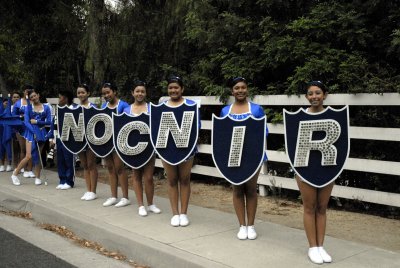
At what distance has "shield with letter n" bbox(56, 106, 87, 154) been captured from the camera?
7.32m

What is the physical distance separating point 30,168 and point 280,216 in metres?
5.98

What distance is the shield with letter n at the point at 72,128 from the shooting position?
288 inches

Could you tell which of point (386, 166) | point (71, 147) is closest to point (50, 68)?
point (71, 147)

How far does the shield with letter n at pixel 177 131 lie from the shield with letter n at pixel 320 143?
1.53 m

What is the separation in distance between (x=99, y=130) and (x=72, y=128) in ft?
2.56

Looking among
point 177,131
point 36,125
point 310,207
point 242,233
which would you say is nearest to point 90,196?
point 36,125

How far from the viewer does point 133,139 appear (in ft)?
20.5

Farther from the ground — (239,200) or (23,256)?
(239,200)

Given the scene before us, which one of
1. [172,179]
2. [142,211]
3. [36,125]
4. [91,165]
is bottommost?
[142,211]

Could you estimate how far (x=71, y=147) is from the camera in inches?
294

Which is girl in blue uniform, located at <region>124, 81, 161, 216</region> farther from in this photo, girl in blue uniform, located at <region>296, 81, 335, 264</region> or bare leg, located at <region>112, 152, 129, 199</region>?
girl in blue uniform, located at <region>296, 81, 335, 264</region>

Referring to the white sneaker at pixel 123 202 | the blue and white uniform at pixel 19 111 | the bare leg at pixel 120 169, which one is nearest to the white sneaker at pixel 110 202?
the white sneaker at pixel 123 202

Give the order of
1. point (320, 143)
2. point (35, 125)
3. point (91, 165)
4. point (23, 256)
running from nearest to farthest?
1. point (320, 143)
2. point (23, 256)
3. point (91, 165)
4. point (35, 125)

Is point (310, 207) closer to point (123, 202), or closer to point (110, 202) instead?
point (123, 202)
